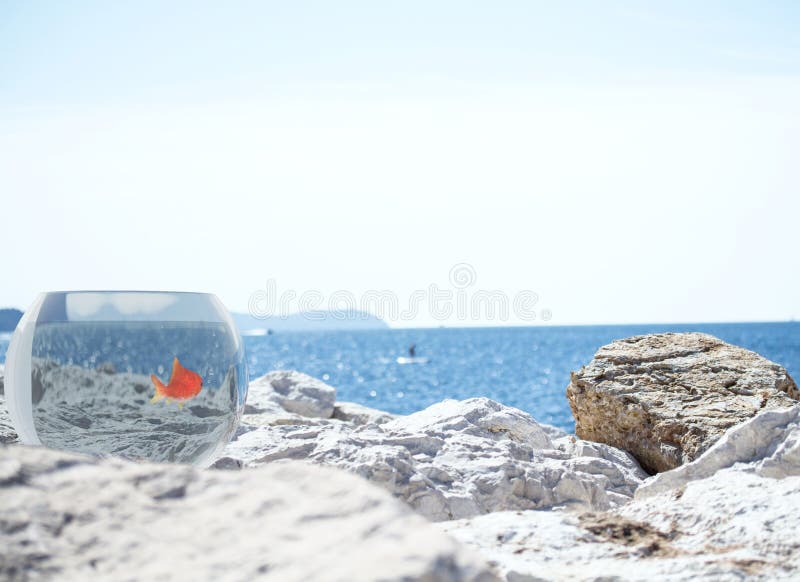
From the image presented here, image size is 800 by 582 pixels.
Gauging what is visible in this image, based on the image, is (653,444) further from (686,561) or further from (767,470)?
(686,561)

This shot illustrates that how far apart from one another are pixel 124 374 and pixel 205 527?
5.70 feet

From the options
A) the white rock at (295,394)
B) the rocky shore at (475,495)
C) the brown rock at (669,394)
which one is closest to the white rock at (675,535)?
the rocky shore at (475,495)

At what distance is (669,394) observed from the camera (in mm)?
4793

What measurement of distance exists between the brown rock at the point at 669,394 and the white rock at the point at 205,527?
3095 millimetres

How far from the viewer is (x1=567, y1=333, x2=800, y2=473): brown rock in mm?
4500

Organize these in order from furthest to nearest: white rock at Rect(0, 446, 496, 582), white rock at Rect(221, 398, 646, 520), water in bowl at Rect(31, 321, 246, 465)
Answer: white rock at Rect(221, 398, 646, 520), water in bowl at Rect(31, 321, 246, 465), white rock at Rect(0, 446, 496, 582)

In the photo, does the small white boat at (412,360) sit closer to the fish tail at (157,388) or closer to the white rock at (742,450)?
the white rock at (742,450)

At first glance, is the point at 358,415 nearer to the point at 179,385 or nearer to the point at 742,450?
the point at 179,385

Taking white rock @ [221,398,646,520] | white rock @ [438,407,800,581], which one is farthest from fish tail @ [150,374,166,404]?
white rock @ [438,407,800,581]

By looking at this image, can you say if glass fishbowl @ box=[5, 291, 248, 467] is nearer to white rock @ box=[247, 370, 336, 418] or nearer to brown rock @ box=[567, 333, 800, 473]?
brown rock @ box=[567, 333, 800, 473]

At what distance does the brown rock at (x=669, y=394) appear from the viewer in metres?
4.50

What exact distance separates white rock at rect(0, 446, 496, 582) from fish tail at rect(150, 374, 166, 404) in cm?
142

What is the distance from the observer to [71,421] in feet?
10.9

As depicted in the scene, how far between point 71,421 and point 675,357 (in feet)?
11.0
